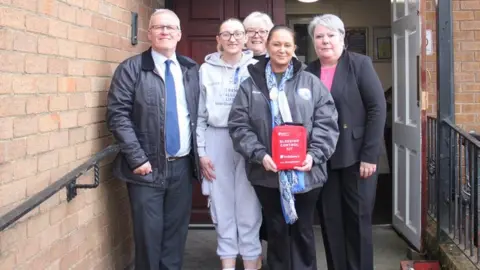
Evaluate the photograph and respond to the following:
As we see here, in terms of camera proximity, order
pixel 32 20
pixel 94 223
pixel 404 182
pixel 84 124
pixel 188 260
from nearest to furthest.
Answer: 1. pixel 32 20
2. pixel 84 124
3. pixel 94 223
4. pixel 188 260
5. pixel 404 182

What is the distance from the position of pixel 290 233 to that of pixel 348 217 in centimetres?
40

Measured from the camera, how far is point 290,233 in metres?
3.19

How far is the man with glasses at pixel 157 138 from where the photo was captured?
3.10 meters

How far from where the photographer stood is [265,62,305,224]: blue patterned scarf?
294 centimetres

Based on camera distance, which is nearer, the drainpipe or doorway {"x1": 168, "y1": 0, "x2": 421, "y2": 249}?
the drainpipe

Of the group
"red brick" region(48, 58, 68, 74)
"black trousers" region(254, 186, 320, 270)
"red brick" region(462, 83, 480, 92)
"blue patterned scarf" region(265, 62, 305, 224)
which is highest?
"red brick" region(48, 58, 68, 74)

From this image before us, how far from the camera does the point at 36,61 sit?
2400 millimetres

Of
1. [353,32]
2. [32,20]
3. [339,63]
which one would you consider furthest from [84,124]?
[353,32]

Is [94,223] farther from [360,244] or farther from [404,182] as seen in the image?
[404,182]

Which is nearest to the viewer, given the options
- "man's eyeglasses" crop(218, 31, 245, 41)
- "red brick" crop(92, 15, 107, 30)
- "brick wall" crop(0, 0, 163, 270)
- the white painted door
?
"brick wall" crop(0, 0, 163, 270)

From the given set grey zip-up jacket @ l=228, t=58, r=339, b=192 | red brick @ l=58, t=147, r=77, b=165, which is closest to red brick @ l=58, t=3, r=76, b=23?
red brick @ l=58, t=147, r=77, b=165

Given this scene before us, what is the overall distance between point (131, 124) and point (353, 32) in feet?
18.8

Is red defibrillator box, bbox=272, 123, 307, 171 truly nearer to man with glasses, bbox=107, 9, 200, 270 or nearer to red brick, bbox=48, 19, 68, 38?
man with glasses, bbox=107, 9, 200, 270

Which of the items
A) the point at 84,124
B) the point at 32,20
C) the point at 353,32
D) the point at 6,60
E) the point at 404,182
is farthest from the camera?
the point at 353,32
